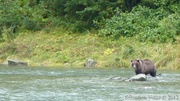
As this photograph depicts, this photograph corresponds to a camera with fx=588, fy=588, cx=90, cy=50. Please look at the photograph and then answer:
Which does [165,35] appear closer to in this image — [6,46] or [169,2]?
[169,2]

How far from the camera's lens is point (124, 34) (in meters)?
37.3

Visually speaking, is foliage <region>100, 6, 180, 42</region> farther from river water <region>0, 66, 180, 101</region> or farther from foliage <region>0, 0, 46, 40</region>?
river water <region>0, 66, 180, 101</region>

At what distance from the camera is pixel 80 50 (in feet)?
118

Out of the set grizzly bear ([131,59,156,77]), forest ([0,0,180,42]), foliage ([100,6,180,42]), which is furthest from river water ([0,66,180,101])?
forest ([0,0,180,42])

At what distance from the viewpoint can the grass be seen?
105ft

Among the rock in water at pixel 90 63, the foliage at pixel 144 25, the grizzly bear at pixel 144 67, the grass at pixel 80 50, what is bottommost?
the rock in water at pixel 90 63

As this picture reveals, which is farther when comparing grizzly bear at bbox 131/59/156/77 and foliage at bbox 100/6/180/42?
foliage at bbox 100/6/180/42

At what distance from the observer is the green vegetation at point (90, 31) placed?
33.6m

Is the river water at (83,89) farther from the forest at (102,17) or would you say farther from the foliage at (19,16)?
the foliage at (19,16)

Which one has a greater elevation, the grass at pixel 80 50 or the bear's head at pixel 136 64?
the bear's head at pixel 136 64

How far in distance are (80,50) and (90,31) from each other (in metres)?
3.75

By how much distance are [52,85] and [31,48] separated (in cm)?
1816

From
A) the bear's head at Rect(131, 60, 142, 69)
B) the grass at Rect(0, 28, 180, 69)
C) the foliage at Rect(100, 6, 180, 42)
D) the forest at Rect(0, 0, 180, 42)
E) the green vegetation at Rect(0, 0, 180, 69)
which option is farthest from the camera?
the forest at Rect(0, 0, 180, 42)

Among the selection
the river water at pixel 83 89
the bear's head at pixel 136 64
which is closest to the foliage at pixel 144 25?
the bear's head at pixel 136 64
